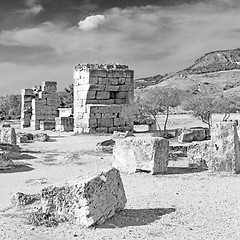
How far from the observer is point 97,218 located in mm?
6012

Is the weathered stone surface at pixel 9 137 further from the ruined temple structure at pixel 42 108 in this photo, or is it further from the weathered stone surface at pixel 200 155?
the ruined temple structure at pixel 42 108

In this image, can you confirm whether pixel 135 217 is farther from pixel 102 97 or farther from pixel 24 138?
pixel 102 97

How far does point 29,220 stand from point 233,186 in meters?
4.40

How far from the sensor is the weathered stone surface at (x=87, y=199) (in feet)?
19.7

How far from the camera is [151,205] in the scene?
7227mm

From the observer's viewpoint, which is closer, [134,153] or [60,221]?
[60,221]

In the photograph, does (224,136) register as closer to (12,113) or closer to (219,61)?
(12,113)

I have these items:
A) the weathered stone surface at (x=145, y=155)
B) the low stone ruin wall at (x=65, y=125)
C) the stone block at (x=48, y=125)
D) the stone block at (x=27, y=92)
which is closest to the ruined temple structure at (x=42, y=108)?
the stone block at (x=48, y=125)

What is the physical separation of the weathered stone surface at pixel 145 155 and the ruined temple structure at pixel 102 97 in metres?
10.5

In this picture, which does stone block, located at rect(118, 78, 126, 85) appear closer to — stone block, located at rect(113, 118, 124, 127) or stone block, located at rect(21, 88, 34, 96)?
stone block, located at rect(113, 118, 124, 127)

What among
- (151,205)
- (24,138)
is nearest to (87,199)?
(151,205)

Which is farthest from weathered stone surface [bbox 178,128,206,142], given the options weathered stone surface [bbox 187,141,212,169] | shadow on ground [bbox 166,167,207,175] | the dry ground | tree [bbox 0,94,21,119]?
tree [bbox 0,94,21,119]

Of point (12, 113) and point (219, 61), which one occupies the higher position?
point (219, 61)

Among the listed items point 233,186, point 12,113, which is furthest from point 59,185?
point 12,113
